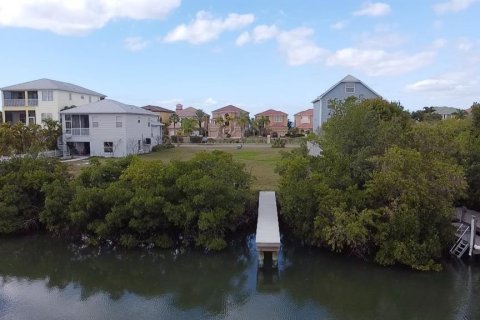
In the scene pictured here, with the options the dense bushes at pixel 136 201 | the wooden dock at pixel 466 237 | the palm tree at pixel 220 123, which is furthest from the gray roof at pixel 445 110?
the dense bushes at pixel 136 201

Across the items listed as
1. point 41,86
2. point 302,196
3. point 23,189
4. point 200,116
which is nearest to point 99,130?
point 41,86

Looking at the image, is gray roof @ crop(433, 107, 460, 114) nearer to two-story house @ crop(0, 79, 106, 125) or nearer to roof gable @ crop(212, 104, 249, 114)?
roof gable @ crop(212, 104, 249, 114)

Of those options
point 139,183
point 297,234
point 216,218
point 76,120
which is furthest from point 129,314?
point 76,120

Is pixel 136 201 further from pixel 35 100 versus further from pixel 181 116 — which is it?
pixel 181 116

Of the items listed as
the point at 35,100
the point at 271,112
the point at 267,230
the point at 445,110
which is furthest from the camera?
the point at 271,112

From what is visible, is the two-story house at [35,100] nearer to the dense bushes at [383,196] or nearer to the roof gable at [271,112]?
the dense bushes at [383,196]

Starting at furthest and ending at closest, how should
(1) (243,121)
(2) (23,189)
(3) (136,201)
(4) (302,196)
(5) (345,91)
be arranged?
(1) (243,121), (5) (345,91), (2) (23,189), (3) (136,201), (4) (302,196)
